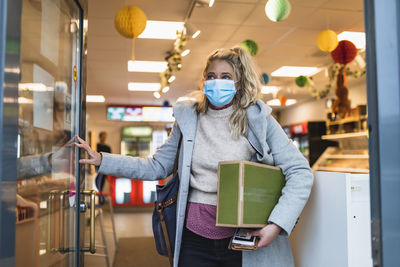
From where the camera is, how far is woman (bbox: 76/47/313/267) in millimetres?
1486

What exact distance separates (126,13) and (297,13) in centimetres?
215

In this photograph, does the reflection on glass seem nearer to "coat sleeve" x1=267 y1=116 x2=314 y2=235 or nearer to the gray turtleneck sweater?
the gray turtleneck sweater

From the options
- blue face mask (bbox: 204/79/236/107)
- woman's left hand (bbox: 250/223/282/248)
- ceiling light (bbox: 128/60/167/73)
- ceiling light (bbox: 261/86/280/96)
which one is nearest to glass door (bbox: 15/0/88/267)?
blue face mask (bbox: 204/79/236/107)

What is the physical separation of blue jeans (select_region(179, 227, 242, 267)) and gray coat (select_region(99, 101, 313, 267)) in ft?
0.12

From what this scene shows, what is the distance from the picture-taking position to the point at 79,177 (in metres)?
1.72

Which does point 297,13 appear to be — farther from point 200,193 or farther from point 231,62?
point 200,193

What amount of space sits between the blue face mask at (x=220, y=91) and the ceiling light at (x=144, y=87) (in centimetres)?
756

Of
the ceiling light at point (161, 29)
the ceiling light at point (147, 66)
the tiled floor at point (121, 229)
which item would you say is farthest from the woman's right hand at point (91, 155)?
the ceiling light at point (147, 66)

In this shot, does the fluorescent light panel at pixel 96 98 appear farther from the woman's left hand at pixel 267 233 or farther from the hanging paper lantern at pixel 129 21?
the woman's left hand at pixel 267 233

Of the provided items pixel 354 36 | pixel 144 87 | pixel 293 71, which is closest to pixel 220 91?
pixel 354 36

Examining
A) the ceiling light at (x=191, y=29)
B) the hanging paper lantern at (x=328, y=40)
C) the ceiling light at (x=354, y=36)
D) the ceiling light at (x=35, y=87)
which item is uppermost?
the ceiling light at (x=354, y=36)

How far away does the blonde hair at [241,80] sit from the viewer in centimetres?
157

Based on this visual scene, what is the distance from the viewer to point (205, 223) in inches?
59.4

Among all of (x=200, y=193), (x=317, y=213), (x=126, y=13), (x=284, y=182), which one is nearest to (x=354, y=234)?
(x=317, y=213)
